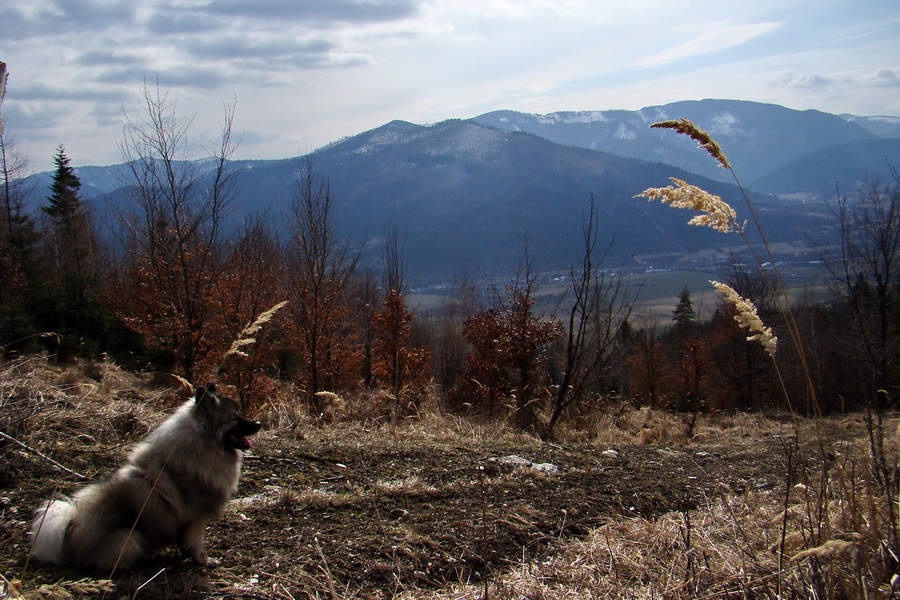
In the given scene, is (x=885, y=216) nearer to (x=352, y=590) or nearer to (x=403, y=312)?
(x=403, y=312)

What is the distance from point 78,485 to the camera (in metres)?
3.73

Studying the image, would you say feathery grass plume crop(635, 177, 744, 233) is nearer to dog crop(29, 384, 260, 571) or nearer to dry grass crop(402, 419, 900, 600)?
dry grass crop(402, 419, 900, 600)

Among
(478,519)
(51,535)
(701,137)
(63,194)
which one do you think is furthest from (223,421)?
(63,194)

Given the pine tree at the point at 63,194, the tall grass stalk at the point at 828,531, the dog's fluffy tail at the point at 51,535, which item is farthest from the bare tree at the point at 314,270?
the pine tree at the point at 63,194

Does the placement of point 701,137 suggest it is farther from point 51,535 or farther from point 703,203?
point 51,535

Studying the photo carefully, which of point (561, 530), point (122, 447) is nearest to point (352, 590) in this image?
point (561, 530)

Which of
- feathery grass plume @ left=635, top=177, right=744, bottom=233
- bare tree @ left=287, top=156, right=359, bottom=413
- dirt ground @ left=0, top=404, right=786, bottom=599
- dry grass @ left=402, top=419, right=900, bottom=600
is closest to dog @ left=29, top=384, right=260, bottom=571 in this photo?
dirt ground @ left=0, top=404, right=786, bottom=599

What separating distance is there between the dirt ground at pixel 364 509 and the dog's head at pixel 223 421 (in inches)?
27.2

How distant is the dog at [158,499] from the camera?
2.76m

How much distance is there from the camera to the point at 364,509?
13.6 feet

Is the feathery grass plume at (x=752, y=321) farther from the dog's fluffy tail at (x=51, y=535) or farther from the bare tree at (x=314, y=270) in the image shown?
the bare tree at (x=314, y=270)

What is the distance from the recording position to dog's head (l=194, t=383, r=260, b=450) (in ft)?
10.4

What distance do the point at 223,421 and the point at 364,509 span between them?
4.73ft

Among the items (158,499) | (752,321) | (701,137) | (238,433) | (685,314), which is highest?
(701,137)
